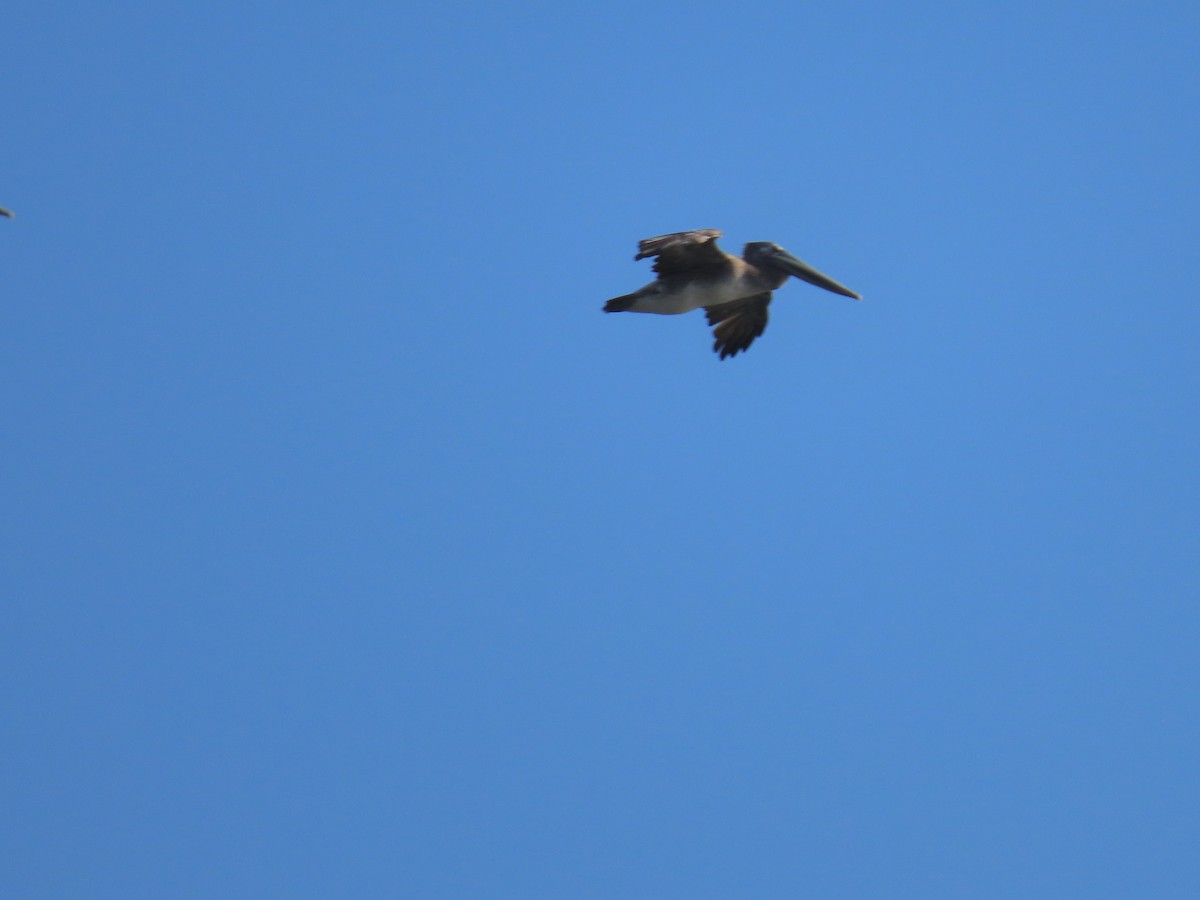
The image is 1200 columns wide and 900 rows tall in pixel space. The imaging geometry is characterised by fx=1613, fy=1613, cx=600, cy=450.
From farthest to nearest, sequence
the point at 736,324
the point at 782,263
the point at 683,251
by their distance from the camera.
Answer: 1. the point at 736,324
2. the point at 782,263
3. the point at 683,251

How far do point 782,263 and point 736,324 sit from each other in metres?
1.60

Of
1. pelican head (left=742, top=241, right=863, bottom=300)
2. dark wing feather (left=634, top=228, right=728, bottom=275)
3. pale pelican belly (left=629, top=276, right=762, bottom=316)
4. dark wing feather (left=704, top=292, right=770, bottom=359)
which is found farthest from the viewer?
dark wing feather (left=704, top=292, right=770, bottom=359)

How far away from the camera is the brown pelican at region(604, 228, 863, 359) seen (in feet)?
63.5

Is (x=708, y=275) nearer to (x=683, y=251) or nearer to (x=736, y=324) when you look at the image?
(x=683, y=251)

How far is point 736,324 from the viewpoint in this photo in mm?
22250

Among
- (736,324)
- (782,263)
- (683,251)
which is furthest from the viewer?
(736,324)

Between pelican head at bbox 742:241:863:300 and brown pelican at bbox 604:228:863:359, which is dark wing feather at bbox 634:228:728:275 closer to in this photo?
brown pelican at bbox 604:228:863:359

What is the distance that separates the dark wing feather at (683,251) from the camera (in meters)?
19.1

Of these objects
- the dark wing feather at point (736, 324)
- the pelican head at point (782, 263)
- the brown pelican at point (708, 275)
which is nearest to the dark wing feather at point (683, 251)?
the brown pelican at point (708, 275)

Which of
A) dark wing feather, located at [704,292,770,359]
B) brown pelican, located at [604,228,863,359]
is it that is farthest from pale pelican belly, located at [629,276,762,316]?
dark wing feather, located at [704,292,770,359]

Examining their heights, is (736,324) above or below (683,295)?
above

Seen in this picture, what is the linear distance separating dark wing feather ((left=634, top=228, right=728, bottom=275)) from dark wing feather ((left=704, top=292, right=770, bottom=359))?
2057 mm

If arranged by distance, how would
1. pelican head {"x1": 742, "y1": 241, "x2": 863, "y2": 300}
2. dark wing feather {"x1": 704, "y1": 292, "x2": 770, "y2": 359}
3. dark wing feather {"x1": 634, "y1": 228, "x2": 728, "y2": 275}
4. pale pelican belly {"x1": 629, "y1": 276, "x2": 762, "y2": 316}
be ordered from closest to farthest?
dark wing feather {"x1": 634, "y1": 228, "x2": 728, "y2": 275}, pale pelican belly {"x1": 629, "y1": 276, "x2": 762, "y2": 316}, pelican head {"x1": 742, "y1": 241, "x2": 863, "y2": 300}, dark wing feather {"x1": 704, "y1": 292, "x2": 770, "y2": 359}

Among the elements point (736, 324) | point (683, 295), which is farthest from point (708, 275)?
point (736, 324)
